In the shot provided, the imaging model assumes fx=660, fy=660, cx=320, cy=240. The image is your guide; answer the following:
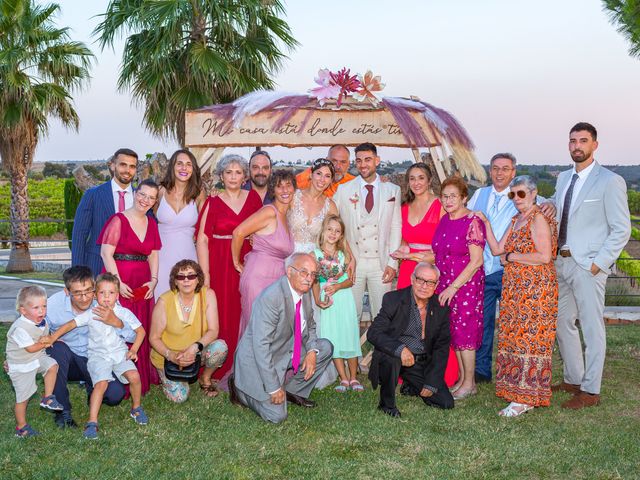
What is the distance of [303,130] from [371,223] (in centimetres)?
134

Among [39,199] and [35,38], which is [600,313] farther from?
[39,199]

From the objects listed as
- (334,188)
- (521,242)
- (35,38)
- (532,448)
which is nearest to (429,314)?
(521,242)

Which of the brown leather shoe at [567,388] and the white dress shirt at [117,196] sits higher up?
the white dress shirt at [117,196]

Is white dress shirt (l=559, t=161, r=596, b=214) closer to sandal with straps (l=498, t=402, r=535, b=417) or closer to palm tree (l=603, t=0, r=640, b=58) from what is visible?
sandal with straps (l=498, t=402, r=535, b=417)

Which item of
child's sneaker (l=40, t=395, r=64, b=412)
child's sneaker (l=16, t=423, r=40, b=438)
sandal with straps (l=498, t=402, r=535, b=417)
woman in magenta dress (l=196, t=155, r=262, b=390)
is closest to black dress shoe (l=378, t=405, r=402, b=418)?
sandal with straps (l=498, t=402, r=535, b=417)

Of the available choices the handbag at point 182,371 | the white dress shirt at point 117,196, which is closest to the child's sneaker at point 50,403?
the handbag at point 182,371

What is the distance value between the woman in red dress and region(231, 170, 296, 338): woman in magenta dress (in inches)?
40.5

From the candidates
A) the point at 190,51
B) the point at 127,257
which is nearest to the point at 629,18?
the point at 190,51

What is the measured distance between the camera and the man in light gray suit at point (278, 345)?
4965 millimetres

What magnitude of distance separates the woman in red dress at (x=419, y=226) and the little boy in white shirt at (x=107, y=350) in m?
2.40

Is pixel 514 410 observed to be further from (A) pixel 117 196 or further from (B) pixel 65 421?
(A) pixel 117 196

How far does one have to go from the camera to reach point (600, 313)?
5418 millimetres

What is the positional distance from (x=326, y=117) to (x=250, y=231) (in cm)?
170

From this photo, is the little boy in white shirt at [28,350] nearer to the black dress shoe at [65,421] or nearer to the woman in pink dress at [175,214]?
the black dress shoe at [65,421]
